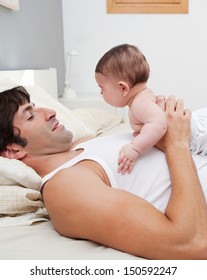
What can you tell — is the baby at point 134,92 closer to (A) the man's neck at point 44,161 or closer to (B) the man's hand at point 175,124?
(B) the man's hand at point 175,124

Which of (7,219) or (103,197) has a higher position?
(103,197)

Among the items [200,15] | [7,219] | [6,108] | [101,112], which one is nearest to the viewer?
[7,219]

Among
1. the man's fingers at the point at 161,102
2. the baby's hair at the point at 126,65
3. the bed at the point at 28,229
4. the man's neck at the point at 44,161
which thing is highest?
the baby's hair at the point at 126,65

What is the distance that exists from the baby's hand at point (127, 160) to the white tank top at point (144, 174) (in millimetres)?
17

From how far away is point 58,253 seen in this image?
0.93 m

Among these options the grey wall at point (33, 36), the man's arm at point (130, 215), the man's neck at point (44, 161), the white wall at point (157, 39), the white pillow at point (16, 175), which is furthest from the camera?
the white wall at point (157, 39)

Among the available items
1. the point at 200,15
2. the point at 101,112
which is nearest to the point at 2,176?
the point at 101,112

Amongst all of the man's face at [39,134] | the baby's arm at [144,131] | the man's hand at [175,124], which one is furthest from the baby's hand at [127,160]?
the man's face at [39,134]

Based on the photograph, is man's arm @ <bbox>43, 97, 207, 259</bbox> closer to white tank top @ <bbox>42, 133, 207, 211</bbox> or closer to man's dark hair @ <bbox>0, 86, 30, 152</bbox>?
white tank top @ <bbox>42, 133, 207, 211</bbox>

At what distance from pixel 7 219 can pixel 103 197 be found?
0.39 m

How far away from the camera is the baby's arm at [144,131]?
1.10 meters

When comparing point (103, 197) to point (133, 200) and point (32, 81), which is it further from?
point (32, 81)

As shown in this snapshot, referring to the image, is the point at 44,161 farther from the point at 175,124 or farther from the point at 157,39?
the point at 157,39
